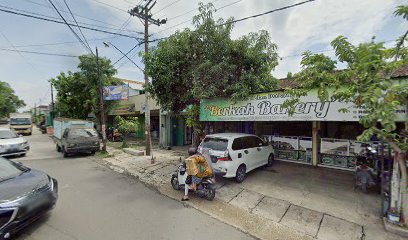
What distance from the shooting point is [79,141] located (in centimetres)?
1101

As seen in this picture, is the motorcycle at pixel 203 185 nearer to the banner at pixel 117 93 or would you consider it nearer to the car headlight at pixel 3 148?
the car headlight at pixel 3 148

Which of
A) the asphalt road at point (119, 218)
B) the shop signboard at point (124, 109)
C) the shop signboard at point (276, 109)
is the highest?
the shop signboard at point (124, 109)

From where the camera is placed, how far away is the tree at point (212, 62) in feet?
23.5

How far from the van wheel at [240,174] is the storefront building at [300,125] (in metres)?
1.78

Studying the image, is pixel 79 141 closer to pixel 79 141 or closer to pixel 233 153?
pixel 79 141

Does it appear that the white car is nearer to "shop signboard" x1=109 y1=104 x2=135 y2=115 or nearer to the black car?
the black car

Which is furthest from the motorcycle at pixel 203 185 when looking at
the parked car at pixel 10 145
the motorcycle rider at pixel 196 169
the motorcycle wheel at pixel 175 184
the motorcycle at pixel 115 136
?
the motorcycle at pixel 115 136

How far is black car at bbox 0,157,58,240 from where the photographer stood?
3254 millimetres

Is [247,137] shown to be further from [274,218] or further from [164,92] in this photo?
[164,92]

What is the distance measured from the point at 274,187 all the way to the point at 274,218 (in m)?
1.83

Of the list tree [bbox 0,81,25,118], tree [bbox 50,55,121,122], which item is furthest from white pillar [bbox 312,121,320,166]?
tree [bbox 0,81,25,118]

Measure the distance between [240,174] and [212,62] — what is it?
13.7ft

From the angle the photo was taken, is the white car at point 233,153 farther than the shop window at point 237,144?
No

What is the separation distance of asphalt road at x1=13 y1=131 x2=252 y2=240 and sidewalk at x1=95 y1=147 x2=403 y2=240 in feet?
1.35
